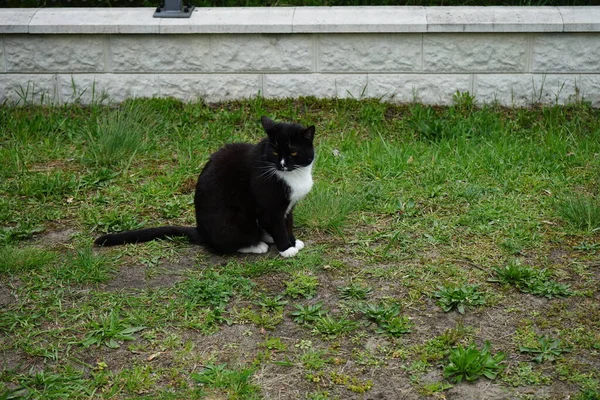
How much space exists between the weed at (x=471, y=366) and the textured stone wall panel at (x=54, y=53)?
14.8 ft

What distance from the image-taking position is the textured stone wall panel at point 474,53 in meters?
6.64

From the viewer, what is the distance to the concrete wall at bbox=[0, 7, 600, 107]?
663cm

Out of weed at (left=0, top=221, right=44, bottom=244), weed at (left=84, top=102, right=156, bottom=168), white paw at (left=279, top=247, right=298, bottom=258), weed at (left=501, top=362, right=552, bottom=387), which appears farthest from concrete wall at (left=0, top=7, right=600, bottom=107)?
weed at (left=501, top=362, right=552, bottom=387)

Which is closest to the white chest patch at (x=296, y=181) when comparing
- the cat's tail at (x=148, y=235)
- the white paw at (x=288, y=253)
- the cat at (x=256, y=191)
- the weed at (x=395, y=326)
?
the cat at (x=256, y=191)

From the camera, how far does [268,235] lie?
5.00 metres

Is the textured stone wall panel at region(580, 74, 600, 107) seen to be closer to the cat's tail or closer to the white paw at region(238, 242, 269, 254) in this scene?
the white paw at region(238, 242, 269, 254)

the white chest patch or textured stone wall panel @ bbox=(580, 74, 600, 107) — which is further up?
textured stone wall panel @ bbox=(580, 74, 600, 107)

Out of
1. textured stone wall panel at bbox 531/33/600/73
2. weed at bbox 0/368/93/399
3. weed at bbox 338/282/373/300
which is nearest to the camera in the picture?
weed at bbox 0/368/93/399

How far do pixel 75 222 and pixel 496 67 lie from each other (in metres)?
3.77

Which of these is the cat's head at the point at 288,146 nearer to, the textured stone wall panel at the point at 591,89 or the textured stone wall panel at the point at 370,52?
the textured stone wall panel at the point at 370,52

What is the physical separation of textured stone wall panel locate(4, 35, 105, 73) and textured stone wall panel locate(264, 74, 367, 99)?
154cm

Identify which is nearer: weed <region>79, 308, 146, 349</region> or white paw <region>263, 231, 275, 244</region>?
weed <region>79, 308, 146, 349</region>

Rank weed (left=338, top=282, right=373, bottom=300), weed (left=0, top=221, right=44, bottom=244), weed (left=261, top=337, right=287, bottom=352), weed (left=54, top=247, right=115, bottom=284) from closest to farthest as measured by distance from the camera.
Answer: weed (left=261, top=337, right=287, bottom=352)
weed (left=338, top=282, right=373, bottom=300)
weed (left=54, top=247, right=115, bottom=284)
weed (left=0, top=221, right=44, bottom=244)

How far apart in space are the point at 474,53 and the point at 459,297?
309 centimetres
